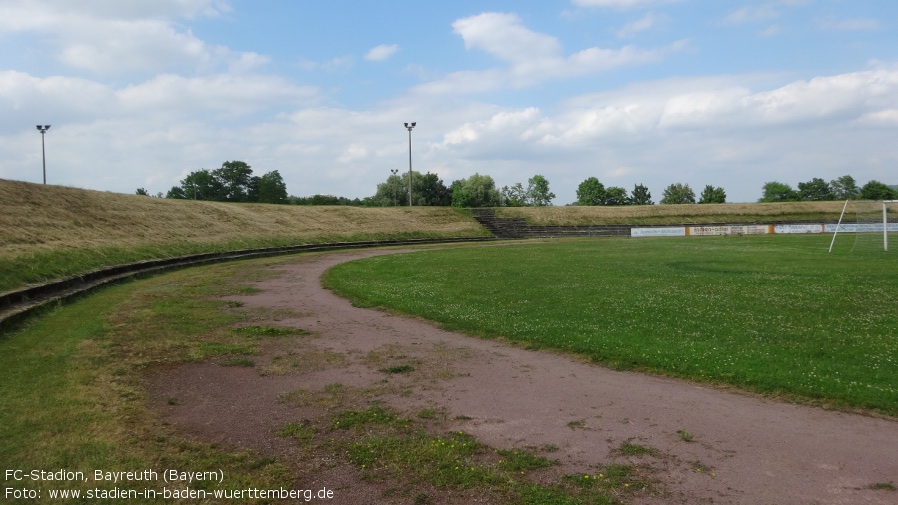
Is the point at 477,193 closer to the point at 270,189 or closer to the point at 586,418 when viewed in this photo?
the point at 270,189

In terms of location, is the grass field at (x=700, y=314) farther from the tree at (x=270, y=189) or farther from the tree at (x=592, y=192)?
the tree at (x=592, y=192)

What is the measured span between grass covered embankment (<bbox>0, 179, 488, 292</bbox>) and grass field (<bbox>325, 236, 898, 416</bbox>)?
9069mm

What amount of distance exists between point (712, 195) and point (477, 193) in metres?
56.1

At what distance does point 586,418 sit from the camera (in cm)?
645

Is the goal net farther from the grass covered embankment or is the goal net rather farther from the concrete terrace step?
the grass covered embankment

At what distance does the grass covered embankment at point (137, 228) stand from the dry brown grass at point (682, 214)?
15094mm

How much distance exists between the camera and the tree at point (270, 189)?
355 ft

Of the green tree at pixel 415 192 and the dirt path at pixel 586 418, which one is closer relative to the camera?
the dirt path at pixel 586 418

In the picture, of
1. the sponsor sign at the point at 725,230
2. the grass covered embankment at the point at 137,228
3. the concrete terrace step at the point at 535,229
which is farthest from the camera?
the concrete terrace step at the point at 535,229

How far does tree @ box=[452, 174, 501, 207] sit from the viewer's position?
113500mm

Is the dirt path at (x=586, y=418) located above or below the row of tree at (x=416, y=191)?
below

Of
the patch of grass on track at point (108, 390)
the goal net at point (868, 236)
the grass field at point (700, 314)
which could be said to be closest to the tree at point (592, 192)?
the goal net at point (868, 236)

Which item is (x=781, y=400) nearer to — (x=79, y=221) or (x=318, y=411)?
(x=318, y=411)

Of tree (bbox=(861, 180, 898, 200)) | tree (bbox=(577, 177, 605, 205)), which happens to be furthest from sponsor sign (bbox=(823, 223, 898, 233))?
tree (bbox=(577, 177, 605, 205))
